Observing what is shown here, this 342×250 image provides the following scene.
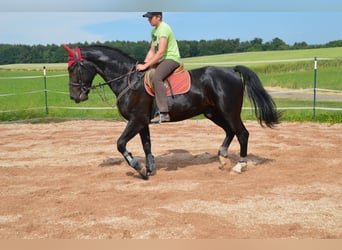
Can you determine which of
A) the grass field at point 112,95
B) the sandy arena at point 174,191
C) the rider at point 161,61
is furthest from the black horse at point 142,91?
the sandy arena at point 174,191

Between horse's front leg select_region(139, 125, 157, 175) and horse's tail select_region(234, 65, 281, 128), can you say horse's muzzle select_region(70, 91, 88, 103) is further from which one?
horse's tail select_region(234, 65, 281, 128)

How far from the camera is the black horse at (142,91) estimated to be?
551 centimetres

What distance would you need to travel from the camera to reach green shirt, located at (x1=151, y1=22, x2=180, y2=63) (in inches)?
199

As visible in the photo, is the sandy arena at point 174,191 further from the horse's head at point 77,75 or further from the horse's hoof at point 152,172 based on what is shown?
the horse's head at point 77,75

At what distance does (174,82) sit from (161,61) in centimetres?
36

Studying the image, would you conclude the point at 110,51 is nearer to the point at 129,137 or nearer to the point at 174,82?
the point at 174,82

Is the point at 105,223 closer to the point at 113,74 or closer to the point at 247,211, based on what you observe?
the point at 247,211

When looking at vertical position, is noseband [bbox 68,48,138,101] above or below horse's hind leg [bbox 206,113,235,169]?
above

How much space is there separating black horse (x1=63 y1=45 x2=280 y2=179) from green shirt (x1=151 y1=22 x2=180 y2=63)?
0.50 m

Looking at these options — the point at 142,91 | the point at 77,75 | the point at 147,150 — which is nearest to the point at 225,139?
the point at 147,150

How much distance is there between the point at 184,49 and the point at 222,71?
22465mm

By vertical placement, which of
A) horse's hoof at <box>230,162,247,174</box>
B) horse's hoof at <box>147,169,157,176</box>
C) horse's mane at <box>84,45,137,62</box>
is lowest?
horse's hoof at <box>147,169,157,176</box>

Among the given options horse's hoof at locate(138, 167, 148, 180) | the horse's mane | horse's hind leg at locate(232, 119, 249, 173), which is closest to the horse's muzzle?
the horse's mane

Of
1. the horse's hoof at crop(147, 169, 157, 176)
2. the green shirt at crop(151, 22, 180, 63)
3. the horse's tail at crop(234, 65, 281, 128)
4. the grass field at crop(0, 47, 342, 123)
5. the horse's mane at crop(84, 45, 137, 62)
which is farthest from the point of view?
the grass field at crop(0, 47, 342, 123)
